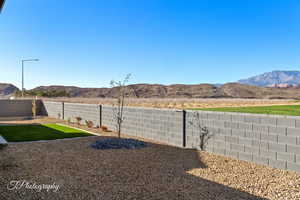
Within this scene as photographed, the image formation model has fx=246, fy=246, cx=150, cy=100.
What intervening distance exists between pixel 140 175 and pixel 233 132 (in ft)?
10.5

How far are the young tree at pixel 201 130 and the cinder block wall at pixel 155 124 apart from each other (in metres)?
0.69

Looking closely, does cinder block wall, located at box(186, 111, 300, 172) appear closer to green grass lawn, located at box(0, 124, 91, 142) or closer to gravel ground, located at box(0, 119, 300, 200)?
gravel ground, located at box(0, 119, 300, 200)

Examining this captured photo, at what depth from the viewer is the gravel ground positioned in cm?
451

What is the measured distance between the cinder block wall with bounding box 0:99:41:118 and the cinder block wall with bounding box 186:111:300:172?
2027 cm

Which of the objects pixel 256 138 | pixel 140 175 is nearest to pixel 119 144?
pixel 140 175

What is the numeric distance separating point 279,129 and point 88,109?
11.7m

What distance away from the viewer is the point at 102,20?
18141 mm

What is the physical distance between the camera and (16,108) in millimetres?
23281

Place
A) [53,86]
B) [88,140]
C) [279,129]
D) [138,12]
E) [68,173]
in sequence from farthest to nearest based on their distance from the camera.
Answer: [53,86], [138,12], [88,140], [279,129], [68,173]

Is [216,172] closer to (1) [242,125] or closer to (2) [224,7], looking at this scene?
(1) [242,125]

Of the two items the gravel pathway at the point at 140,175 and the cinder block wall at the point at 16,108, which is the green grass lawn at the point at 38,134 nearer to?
the gravel pathway at the point at 140,175

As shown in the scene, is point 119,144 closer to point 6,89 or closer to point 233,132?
point 233,132

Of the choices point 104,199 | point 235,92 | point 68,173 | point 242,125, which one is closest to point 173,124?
point 242,125

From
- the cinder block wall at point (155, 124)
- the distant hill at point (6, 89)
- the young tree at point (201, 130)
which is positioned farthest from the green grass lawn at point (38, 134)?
the distant hill at point (6, 89)
